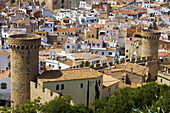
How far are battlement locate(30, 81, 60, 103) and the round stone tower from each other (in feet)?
53.8

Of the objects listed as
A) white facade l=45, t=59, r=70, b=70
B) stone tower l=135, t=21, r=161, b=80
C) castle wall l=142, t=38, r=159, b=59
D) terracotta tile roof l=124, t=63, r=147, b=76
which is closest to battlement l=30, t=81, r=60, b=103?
white facade l=45, t=59, r=70, b=70

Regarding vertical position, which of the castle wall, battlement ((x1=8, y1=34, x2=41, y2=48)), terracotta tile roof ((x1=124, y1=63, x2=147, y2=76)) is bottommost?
terracotta tile roof ((x1=124, y1=63, x2=147, y2=76))

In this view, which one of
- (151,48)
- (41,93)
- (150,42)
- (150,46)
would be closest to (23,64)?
(41,93)

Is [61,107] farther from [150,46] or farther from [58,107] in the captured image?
[150,46]

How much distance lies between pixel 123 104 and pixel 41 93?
658 centimetres

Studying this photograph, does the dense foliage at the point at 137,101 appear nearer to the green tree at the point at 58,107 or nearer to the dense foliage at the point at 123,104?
the dense foliage at the point at 123,104

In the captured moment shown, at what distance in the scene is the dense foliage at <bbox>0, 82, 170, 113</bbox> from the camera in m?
25.8

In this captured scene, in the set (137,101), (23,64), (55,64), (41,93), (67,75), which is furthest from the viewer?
(55,64)

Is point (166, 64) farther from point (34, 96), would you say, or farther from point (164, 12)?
point (164, 12)

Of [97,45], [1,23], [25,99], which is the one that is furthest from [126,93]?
[1,23]

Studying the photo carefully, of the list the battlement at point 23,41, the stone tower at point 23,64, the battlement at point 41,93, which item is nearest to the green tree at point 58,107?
the battlement at point 41,93

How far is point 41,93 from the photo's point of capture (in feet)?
95.8

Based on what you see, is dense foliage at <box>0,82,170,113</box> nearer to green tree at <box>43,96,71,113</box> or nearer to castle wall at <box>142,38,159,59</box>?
green tree at <box>43,96,71,113</box>

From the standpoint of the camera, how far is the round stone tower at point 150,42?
41125mm
